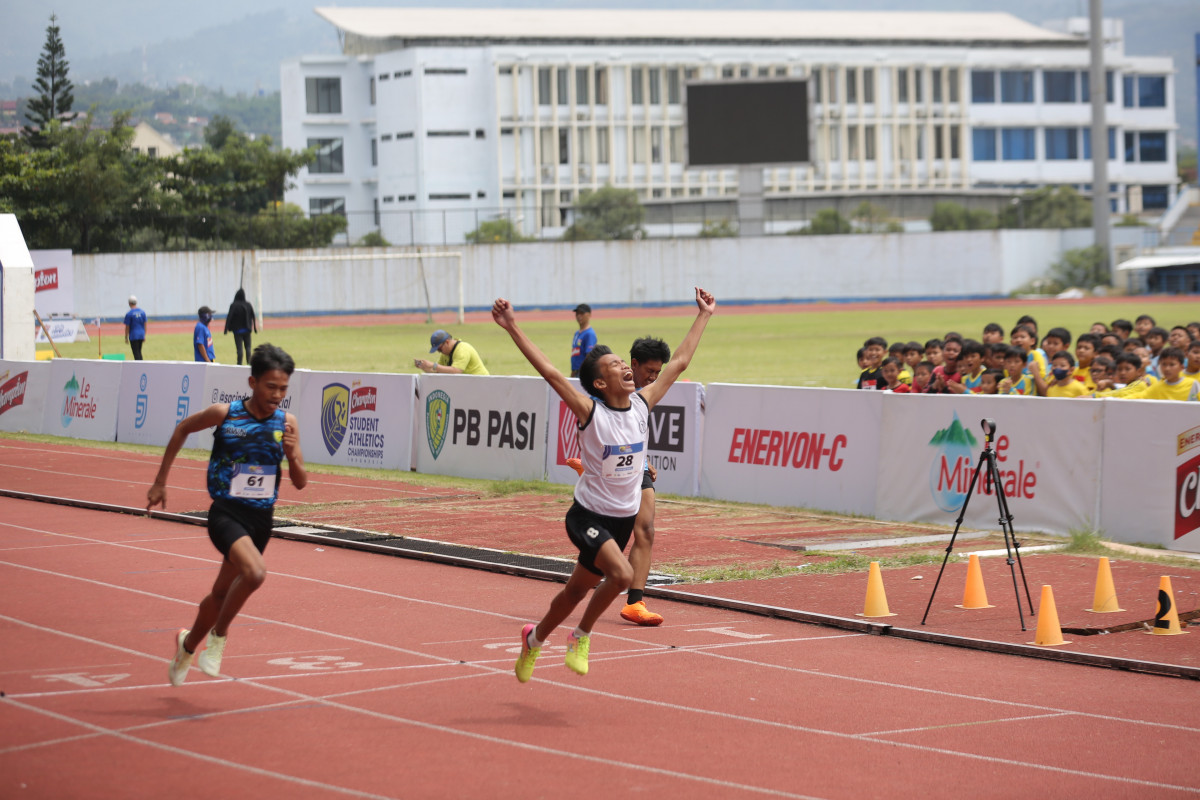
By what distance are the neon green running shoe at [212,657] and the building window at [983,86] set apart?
11443cm

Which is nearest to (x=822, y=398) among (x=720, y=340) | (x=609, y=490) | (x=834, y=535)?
(x=834, y=535)

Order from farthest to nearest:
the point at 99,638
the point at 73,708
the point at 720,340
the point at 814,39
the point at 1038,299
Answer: the point at 814,39 < the point at 1038,299 < the point at 720,340 < the point at 99,638 < the point at 73,708

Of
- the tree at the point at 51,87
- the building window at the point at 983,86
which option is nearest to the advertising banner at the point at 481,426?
the tree at the point at 51,87

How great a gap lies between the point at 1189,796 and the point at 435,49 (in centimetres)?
9698

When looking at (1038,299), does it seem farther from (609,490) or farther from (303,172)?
(609,490)

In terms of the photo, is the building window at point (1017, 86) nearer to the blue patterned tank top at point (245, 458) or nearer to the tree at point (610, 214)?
the tree at point (610, 214)

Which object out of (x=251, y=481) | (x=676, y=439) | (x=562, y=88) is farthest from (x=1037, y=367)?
(x=562, y=88)

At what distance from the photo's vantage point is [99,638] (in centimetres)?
956

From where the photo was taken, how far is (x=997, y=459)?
15.1 metres

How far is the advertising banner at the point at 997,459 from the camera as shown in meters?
14.5

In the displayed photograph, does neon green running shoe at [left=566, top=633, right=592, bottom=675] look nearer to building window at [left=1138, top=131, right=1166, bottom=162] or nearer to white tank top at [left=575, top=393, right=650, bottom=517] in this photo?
white tank top at [left=575, top=393, right=650, bottom=517]

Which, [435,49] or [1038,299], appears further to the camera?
[435,49]

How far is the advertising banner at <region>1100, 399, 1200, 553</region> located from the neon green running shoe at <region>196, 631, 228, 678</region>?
31.5 ft

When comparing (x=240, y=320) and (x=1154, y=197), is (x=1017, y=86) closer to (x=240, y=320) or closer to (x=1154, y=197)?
(x=1154, y=197)
